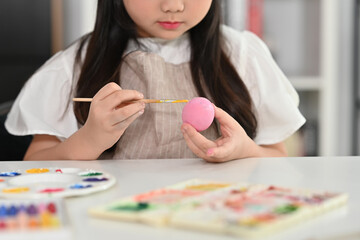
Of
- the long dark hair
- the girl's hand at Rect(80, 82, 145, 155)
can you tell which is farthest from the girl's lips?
Answer: the girl's hand at Rect(80, 82, 145, 155)

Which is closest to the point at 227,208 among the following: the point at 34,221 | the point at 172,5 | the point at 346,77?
the point at 34,221

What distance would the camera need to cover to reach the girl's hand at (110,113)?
878 millimetres

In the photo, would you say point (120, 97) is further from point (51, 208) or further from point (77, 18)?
point (77, 18)

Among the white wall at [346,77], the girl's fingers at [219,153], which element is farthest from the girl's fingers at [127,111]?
the white wall at [346,77]

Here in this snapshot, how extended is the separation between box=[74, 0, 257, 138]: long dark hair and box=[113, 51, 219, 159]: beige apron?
0.05m

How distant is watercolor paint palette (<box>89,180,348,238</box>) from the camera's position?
47 cm

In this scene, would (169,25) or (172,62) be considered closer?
(169,25)

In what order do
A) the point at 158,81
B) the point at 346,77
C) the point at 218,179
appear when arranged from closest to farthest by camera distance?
1. the point at 218,179
2. the point at 158,81
3. the point at 346,77

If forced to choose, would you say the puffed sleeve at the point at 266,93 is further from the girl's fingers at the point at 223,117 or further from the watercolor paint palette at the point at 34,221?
the watercolor paint palette at the point at 34,221

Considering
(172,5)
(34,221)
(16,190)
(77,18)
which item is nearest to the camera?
(34,221)

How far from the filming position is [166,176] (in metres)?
0.74

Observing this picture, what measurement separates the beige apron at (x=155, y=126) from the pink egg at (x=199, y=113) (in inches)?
9.4

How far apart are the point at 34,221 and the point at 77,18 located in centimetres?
192

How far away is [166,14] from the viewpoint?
3.61ft
